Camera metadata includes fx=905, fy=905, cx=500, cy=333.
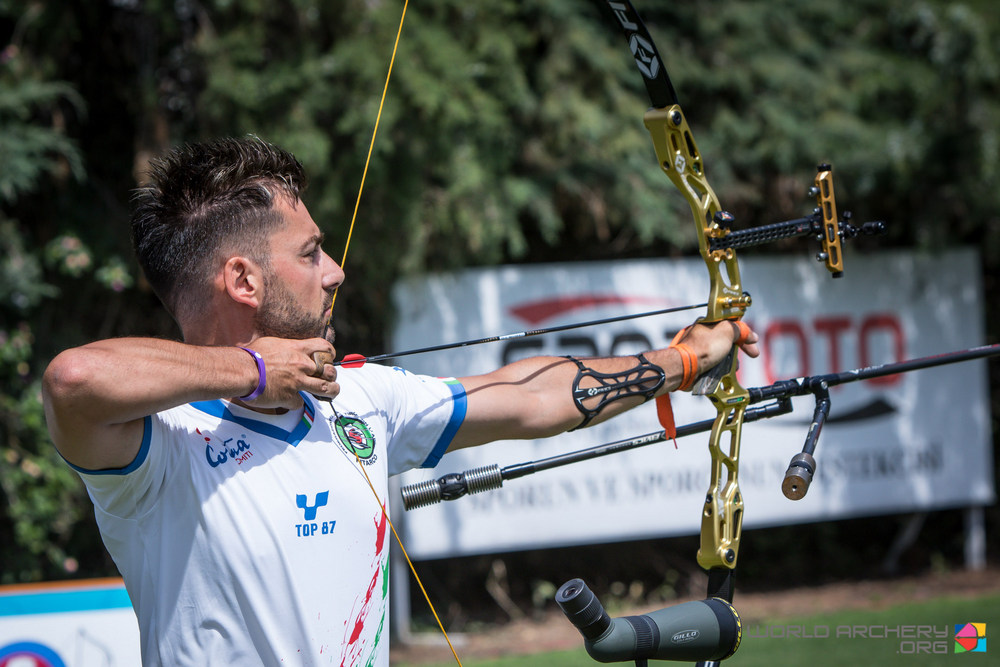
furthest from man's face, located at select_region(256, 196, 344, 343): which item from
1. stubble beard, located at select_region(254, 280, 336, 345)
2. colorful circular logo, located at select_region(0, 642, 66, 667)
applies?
colorful circular logo, located at select_region(0, 642, 66, 667)

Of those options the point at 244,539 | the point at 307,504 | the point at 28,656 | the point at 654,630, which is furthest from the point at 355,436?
the point at 28,656

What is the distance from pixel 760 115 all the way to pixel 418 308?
227 cm

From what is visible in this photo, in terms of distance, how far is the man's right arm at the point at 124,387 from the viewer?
4.00 ft

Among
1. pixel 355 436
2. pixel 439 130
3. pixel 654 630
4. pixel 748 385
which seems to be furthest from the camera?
pixel 748 385

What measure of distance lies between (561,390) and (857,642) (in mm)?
3130

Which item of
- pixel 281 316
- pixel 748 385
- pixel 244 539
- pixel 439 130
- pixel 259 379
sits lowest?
pixel 244 539

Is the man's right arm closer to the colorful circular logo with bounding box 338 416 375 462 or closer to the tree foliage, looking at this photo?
the colorful circular logo with bounding box 338 416 375 462

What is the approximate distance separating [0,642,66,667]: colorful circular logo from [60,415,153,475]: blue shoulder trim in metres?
1.83

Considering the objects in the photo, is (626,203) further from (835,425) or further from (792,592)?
(792,592)

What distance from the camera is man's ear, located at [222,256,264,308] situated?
1508 mm

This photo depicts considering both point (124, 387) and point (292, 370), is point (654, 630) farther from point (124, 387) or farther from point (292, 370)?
point (124, 387)

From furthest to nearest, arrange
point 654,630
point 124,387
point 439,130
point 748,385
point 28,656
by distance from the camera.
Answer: point 748,385, point 439,130, point 28,656, point 654,630, point 124,387

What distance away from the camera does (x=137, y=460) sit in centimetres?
131
